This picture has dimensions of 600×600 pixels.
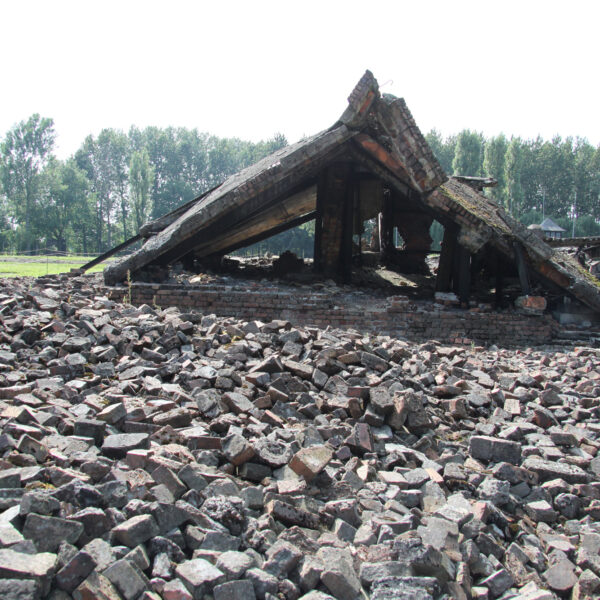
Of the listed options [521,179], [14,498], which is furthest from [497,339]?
[521,179]

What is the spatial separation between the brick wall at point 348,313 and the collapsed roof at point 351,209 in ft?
2.42

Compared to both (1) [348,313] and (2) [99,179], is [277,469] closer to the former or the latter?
(1) [348,313]

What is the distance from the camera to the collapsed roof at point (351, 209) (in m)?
9.76

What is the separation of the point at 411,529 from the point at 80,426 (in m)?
2.03

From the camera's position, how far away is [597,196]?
54.1 meters

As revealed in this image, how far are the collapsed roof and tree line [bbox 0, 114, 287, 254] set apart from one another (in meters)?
40.9

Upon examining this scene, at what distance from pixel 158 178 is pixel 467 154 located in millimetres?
34073

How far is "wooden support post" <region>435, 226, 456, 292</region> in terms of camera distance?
448 inches

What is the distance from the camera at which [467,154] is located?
4850cm

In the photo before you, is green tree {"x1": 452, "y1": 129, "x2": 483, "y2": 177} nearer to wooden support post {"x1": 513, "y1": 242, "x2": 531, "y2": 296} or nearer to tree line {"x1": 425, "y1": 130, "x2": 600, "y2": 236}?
tree line {"x1": 425, "y1": 130, "x2": 600, "y2": 236}

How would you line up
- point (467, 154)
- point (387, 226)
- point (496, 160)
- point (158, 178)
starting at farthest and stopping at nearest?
point (158, 178), point (467, 154), point (496, 160), point (387, 226)

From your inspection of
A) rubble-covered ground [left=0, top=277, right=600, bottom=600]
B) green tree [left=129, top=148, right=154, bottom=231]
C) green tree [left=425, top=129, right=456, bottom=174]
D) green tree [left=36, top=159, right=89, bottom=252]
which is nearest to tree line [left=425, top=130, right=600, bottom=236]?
green tree [left=425, top=129, right=456, bottom=174]

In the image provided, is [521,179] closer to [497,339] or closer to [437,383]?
[497,339]

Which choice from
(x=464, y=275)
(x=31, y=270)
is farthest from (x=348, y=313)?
(x=31, y=270)
